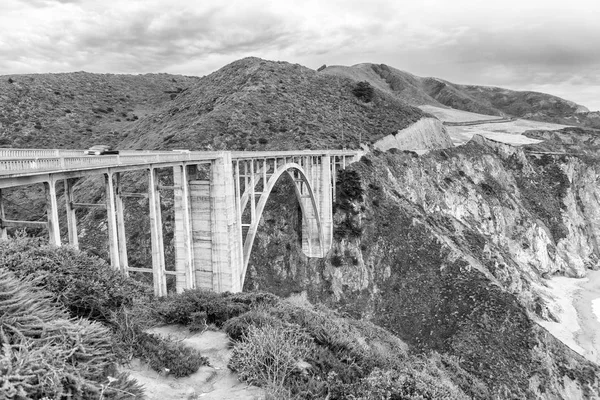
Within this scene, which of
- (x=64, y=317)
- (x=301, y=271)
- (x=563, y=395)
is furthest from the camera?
(x=301, y=271)

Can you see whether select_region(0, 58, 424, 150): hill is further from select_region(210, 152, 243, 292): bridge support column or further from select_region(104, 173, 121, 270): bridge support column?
select_region(104, 173, 121, 270): bridge support column

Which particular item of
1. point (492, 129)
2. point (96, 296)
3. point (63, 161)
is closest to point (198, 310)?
point (96, 296)

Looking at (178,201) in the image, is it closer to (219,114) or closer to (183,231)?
(183,231)

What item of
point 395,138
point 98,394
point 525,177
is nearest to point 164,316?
point 98,394

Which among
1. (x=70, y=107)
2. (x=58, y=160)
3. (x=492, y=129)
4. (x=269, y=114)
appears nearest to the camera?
(x=58, y=160)

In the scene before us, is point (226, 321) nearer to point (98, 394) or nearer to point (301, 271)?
point (98, 394)

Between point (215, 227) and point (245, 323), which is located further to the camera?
point (215, 227)
